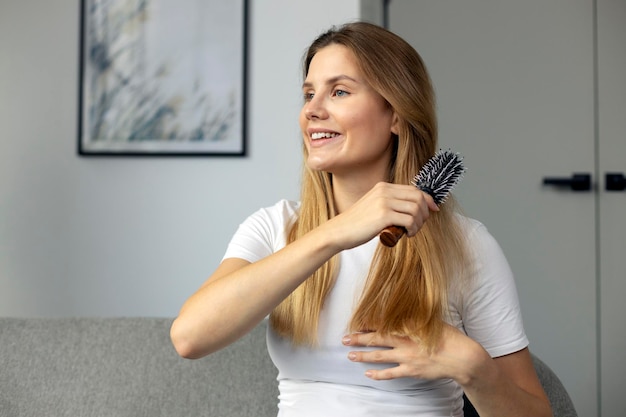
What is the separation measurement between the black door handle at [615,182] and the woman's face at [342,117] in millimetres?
1885

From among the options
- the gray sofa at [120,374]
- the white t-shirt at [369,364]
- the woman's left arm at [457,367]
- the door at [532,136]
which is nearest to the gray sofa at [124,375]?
the gray sofa at [120,374]

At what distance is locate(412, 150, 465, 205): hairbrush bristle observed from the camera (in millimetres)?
1370

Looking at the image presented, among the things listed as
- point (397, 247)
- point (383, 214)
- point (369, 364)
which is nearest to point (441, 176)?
point (383, 214)

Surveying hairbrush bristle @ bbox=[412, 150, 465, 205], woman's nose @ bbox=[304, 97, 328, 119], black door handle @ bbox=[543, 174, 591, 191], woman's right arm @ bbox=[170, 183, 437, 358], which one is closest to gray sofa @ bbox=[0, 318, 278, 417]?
woman's right arm @ bbox=[170, 183, 437, 358]

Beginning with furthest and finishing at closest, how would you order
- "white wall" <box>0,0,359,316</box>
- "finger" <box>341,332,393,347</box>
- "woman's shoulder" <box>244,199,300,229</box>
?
"white wall" <box>0,0,359,316</box> → "woman's shoulder" <box>244,199,300,229</box> → "finger" <box>341,332,393,347</box>

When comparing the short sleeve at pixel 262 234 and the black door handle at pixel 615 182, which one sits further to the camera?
the black door handle at pixel 615 182

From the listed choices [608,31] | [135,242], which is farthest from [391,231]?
[608,31]

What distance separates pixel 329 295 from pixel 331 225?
0.28m

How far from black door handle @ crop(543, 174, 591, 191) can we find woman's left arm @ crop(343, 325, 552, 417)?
6.29 feet

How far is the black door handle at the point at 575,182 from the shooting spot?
3.24 m

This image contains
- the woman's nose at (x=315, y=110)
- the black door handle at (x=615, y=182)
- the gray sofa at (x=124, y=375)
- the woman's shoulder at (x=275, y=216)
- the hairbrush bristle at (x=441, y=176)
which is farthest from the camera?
the black door handle at (x=615, y=182)

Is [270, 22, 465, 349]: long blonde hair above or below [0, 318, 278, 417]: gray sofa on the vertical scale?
above

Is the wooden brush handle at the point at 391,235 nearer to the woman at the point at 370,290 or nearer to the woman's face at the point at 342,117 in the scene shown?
the woman at the point at 370,290

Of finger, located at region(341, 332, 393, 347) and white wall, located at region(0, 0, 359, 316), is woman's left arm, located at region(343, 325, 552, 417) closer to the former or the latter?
finger, located at region(341, 332, 393, 347)
